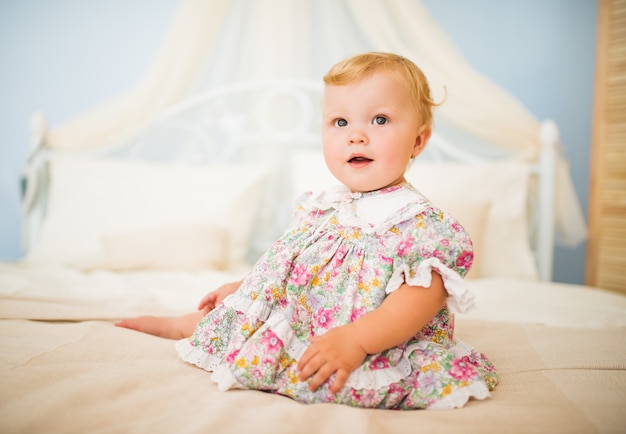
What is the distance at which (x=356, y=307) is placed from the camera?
1.00 metres

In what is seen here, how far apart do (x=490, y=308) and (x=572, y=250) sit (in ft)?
5.25

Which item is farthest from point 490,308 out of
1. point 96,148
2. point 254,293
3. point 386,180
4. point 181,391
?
point 96,148

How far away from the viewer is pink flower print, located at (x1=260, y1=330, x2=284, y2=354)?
0.96m

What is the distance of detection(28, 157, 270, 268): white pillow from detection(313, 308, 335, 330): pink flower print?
3.97 feet

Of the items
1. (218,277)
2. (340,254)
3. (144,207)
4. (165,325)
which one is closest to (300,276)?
(340,254)

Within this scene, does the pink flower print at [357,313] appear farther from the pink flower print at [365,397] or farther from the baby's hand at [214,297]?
the baby's hand at [214,297]

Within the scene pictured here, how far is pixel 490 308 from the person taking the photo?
169 cm

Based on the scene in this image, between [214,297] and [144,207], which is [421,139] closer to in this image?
[214,297]

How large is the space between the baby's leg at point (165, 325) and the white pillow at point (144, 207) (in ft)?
2.84

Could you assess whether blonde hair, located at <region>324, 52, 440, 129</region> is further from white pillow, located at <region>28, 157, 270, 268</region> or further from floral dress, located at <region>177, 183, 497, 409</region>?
white pillow, located at <region>28, 157, 270, 268</region>

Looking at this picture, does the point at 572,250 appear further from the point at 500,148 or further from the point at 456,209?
the point at 456,209

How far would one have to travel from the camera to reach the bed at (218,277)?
833 millimetres

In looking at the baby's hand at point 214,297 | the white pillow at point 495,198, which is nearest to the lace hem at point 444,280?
the baby's hand at point 214,297

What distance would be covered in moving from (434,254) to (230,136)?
1.97 m
